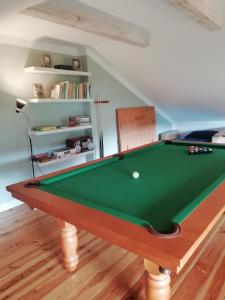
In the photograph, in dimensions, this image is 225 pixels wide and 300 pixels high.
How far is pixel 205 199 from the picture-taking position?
125 cm

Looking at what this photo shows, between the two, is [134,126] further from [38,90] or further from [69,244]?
[69,244]

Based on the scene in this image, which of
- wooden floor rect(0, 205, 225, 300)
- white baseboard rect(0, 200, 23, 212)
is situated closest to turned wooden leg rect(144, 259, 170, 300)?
wooden floor rect(0, 205, 225, 300)

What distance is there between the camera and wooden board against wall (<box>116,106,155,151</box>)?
4430 mm

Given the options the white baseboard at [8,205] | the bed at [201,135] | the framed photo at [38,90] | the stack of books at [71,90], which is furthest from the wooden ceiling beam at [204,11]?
the white baseboard at [8,205]

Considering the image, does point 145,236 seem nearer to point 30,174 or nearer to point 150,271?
point 150,271

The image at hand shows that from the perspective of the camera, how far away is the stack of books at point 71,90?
3232 mm

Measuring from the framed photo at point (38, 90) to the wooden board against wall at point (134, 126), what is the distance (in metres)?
1.57

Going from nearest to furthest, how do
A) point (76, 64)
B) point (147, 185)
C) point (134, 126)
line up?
point (147, 185)
point (76, 64)
point (134, 126)

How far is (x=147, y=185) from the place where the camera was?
157 cm

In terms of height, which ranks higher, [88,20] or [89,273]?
[88,20]

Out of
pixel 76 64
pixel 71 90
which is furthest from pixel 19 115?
pixel 76 64

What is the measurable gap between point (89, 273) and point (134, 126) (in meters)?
3.30

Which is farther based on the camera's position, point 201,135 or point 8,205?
point 201,135

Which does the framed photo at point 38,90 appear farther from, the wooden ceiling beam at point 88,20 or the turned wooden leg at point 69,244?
the turned wooden leg at point 69,244
